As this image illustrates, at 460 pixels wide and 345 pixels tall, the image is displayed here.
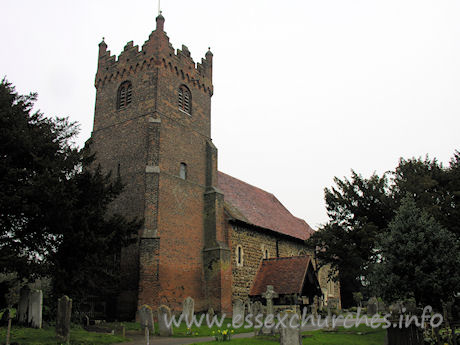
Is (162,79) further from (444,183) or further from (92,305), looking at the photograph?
(444,183)

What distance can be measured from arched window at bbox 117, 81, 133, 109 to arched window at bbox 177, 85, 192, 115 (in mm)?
3102

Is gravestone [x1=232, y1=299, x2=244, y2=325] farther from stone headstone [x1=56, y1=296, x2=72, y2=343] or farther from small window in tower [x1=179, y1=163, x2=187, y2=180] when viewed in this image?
stone headstone [x1=56, y1=296, x2=72, y2=343]

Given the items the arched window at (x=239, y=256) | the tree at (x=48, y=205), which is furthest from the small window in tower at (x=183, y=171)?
the tree at (x=48, y=205)

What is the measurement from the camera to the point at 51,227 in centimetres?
1563

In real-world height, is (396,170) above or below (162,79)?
below

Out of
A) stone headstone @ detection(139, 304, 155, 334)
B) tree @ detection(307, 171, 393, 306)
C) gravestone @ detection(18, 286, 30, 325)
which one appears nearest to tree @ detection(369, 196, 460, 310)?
tree @ detection(307, 171, 393, 306)

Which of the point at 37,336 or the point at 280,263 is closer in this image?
the point at 37,336

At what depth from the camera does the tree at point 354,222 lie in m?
20.3

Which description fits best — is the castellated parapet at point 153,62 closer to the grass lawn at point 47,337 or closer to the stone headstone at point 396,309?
the grass lawn at point 47,337

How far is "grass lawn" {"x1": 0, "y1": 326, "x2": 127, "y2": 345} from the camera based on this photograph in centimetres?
1225

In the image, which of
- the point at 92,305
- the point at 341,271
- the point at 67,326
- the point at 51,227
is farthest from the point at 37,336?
the point at 341,271

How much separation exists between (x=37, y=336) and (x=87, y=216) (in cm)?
477

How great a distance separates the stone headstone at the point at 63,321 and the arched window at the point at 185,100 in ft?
51.0

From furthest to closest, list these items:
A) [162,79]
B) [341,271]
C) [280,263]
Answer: [280,263], [162,79], [341,271]
